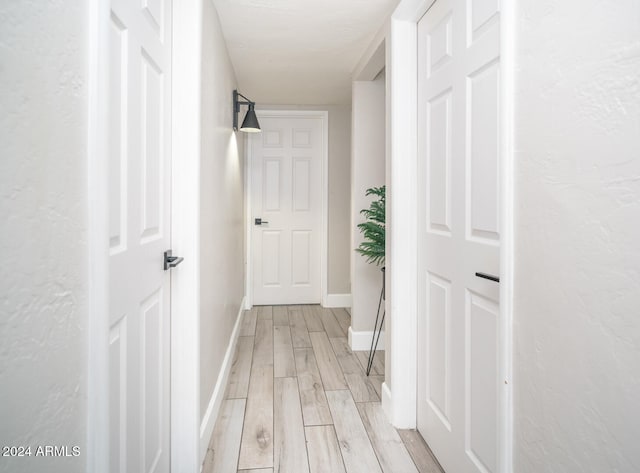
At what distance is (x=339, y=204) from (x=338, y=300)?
1.14 metres

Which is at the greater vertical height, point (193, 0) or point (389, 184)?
point (193, 0)

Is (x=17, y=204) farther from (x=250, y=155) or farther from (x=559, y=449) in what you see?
(x=250, y=155)

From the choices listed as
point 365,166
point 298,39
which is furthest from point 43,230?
point 365,166

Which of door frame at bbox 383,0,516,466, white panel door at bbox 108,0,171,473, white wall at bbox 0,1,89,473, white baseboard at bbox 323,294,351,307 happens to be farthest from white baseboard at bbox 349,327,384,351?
white wall at bbox 0,1,89,473

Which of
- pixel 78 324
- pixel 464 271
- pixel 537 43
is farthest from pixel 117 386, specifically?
pixel 537 43

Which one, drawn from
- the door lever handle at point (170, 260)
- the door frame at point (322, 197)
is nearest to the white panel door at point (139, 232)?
the door lever handle at point (170, 260)

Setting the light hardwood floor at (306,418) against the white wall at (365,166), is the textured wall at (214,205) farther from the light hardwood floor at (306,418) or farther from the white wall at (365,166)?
the white wall at (365,166)

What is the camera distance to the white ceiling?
6.98ft

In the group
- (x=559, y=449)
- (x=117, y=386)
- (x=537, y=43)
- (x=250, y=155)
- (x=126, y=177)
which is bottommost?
(x=559, y=449)

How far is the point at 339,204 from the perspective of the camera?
14.9ft

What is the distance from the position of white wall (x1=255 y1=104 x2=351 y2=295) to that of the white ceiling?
0.71 metres

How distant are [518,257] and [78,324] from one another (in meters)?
1.06

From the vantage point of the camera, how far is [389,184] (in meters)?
2.11

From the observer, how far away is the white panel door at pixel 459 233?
4.21 feet
